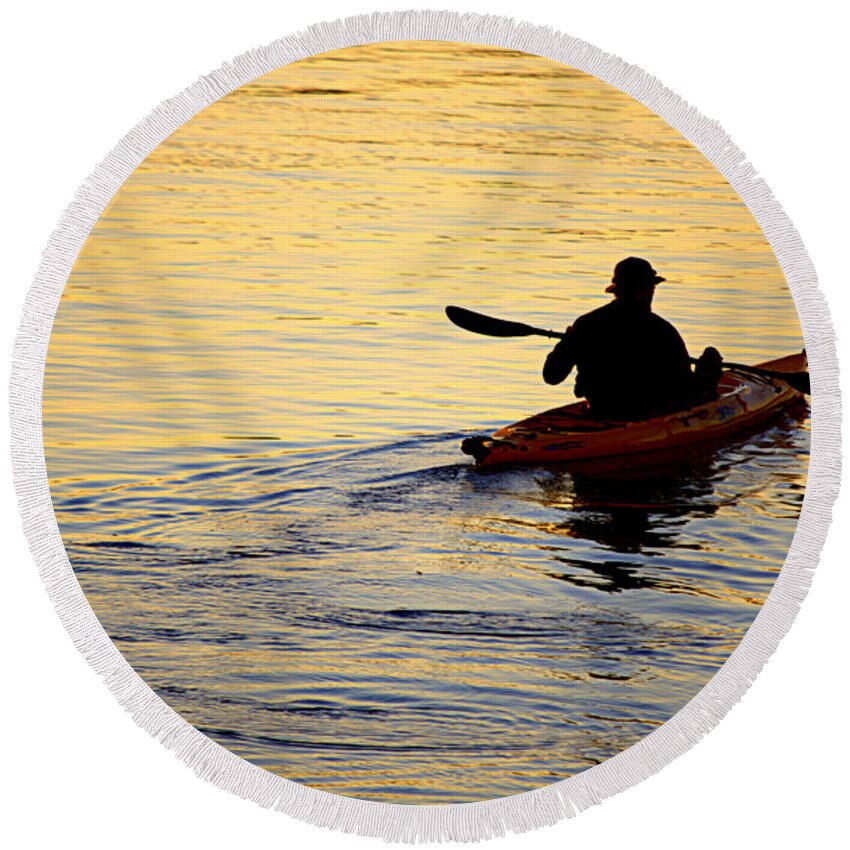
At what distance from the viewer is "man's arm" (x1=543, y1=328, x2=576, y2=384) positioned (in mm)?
3238

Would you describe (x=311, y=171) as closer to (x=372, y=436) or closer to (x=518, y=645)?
(x=372, y=436)

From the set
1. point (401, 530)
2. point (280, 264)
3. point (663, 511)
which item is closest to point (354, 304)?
point (280, 264)

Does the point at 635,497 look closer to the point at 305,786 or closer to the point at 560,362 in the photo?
the point at 560,362

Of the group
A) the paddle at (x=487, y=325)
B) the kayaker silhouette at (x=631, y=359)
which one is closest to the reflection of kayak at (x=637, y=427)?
the kayaker silhouette at (x=631, y=359)

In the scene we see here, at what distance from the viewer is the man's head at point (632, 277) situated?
3.24m

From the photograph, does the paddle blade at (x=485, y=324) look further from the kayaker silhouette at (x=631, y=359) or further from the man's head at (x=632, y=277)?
the man's head at (x=632, y=277)

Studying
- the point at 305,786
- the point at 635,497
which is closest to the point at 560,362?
the point at 635,497

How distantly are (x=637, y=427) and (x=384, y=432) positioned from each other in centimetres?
47

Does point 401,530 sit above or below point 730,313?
below

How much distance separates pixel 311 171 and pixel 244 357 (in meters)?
0.36

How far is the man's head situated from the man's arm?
0.12 metres

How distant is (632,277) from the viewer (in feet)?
10.6

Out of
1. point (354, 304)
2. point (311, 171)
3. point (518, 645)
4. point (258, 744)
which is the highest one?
point (311, 171)

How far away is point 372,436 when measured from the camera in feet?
10.6
